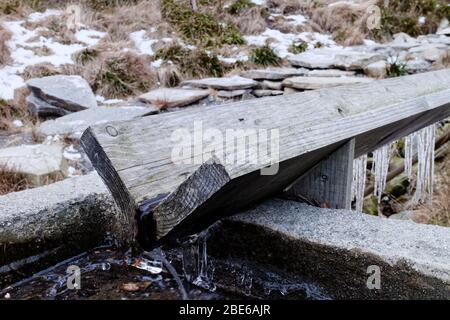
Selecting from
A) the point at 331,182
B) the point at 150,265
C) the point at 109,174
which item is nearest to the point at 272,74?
the point at 331,182

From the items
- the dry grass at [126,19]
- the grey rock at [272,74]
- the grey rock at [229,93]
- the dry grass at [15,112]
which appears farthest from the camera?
the dry grass at [126,19]

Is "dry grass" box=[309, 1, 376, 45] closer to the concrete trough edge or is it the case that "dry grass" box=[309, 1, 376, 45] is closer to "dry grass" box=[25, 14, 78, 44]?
"dry grass" box=[25, 14, 78, 44]

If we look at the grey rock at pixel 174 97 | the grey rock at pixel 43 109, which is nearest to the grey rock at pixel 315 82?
the grey rock at pixel 174 97

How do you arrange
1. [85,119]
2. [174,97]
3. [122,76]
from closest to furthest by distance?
1. [85,119]
2. [174,97]
3. [122,76]

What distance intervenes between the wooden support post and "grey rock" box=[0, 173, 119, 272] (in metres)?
0.76

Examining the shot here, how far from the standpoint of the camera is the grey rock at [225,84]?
5.62m

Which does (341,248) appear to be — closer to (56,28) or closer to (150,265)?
(150,265)

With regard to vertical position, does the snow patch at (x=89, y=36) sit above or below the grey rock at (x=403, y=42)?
above

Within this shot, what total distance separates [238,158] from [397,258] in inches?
22.1

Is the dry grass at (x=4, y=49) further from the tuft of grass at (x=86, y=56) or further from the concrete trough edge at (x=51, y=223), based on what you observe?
the concrete trough edge at (x=51, y=223)

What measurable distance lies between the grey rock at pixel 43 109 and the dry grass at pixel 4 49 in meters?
1.46

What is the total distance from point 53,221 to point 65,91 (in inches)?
155

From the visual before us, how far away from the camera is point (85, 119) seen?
4738 millimetres

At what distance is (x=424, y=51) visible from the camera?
7.04m
